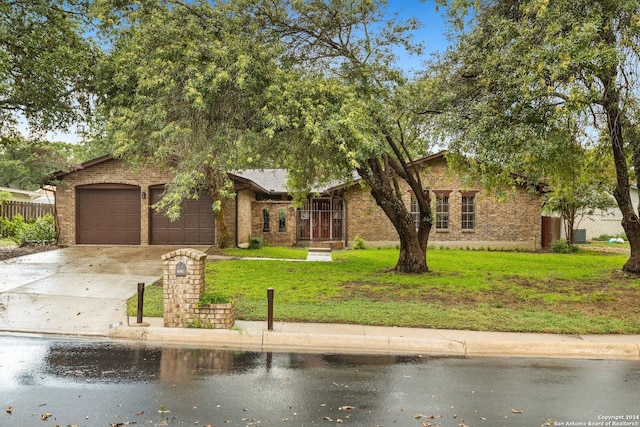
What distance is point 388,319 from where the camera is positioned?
9117 millimetres

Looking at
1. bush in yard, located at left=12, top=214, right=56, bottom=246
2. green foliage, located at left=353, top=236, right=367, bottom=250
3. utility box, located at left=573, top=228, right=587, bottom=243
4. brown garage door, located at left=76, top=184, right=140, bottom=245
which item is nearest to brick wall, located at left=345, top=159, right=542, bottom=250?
green foliage, located at left=353, top=236, right=367, bottom=250

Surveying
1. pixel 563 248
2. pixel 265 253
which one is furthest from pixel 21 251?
pixel 563 248

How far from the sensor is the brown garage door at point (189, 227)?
22.9m

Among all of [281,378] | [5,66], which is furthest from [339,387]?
[5,66]

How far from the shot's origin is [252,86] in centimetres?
1122

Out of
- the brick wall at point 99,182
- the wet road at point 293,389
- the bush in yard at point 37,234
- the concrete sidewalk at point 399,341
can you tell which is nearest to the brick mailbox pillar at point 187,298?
the concrete sidewalk at point 399,341

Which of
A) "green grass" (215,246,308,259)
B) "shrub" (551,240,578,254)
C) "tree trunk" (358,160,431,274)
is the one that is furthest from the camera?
"shrub" (551,240,578,254)

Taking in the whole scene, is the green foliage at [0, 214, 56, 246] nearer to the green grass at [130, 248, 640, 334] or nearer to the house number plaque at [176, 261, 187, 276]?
the green grass at [130, 248, 640, 334]

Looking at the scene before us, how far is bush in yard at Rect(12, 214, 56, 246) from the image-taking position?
21625 millimetres

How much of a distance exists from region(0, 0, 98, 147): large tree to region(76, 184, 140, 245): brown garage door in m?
6.33

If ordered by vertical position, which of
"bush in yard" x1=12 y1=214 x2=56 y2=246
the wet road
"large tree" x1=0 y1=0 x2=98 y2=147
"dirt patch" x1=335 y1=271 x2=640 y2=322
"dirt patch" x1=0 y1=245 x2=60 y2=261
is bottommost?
the wet road

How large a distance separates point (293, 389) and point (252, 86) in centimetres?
752

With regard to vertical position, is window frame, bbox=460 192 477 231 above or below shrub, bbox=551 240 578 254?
above

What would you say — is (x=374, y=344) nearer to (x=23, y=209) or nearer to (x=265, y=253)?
(x=265, y=253)
